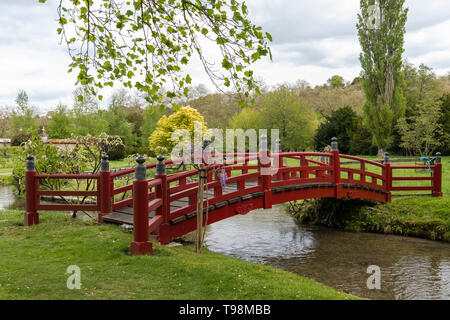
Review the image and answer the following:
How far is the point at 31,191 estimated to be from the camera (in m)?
7.44

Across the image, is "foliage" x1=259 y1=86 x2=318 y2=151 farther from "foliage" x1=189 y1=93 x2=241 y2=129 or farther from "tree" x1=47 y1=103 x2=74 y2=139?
"tree" x1=47 y1=103 x2=74 y2=139

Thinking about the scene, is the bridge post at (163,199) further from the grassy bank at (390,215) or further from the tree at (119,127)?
the tree at (119,127)

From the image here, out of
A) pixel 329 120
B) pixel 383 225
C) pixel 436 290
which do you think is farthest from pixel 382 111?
pixel 436 290

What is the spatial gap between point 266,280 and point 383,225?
7.62 meters

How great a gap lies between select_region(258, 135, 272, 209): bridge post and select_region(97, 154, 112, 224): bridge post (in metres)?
3.19

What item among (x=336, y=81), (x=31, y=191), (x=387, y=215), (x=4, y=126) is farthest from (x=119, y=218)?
(x=336, y=81)

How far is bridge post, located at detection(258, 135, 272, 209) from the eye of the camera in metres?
8.41

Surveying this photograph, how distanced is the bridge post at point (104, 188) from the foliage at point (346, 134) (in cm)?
2469

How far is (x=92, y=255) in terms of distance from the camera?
5.60 m

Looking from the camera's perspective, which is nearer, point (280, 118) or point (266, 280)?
point (266, 280)

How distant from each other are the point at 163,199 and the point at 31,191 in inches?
105

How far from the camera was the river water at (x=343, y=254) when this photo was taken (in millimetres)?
7289

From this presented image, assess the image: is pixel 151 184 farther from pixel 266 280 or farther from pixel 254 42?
pixel 254 42

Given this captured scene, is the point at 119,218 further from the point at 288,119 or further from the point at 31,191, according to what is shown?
the point at 288,119
